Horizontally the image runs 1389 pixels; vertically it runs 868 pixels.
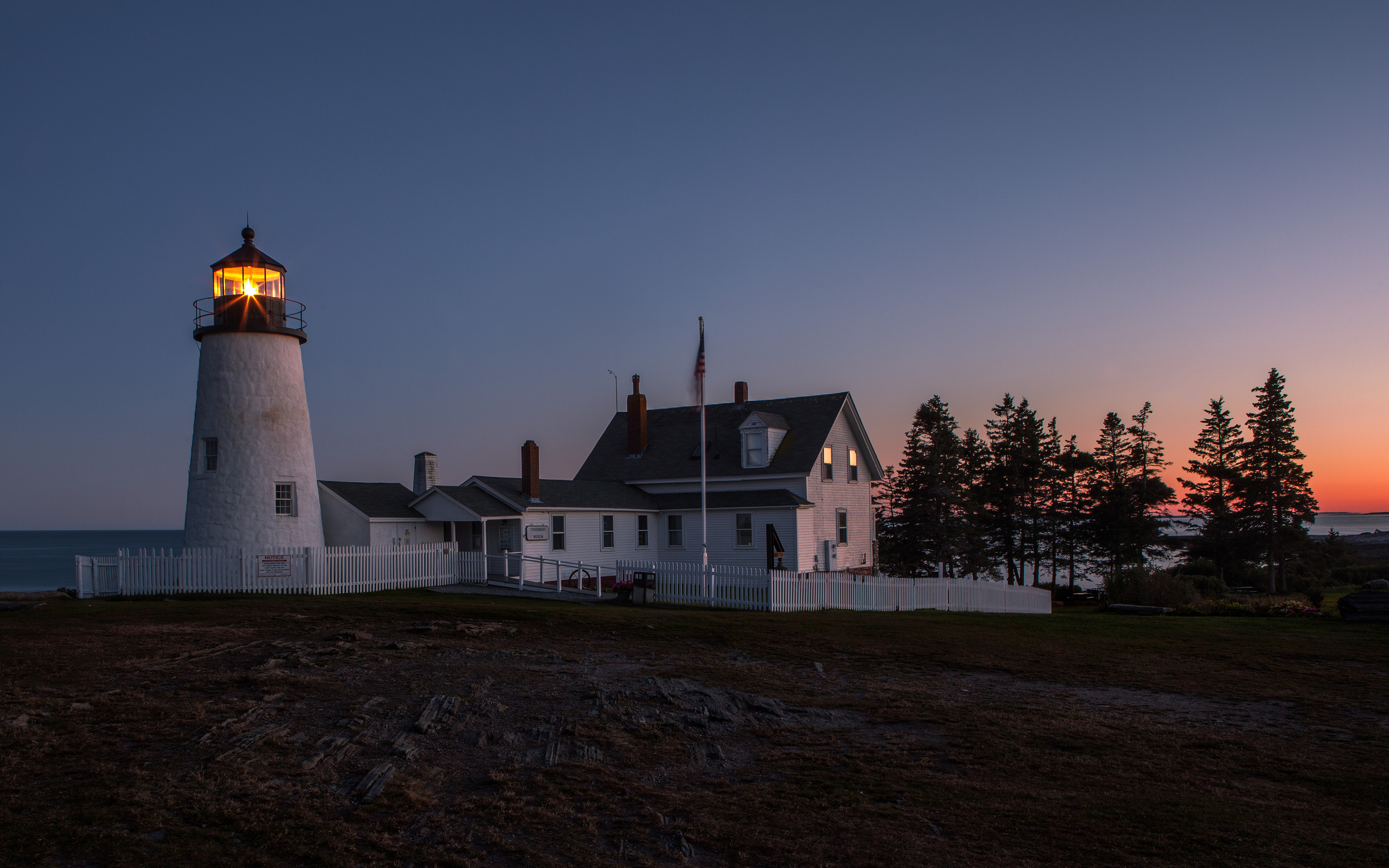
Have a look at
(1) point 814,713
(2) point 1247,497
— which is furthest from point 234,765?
(2) point 1247,497

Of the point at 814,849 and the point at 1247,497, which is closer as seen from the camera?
the point at 814,849

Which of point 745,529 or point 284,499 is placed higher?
point 284,499

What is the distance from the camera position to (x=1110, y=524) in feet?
158

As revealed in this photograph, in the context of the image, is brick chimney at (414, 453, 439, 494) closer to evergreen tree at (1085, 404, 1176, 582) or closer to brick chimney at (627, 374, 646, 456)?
brick chimney at (627, 374, 646, 456)

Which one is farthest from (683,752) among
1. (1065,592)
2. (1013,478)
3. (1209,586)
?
(1013,478)

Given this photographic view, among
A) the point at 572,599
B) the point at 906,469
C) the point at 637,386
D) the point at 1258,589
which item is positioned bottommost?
the point at 1258,589

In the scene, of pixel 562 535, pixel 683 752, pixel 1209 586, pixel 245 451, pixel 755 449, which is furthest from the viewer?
pixel 755 449

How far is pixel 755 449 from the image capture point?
35.8m

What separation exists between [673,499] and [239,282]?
1777 cm

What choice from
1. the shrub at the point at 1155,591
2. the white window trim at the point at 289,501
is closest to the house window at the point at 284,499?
the white window trim at the point at 289,501

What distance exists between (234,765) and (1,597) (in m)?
21.0

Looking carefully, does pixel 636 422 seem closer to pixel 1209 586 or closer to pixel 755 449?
pixel 755 449

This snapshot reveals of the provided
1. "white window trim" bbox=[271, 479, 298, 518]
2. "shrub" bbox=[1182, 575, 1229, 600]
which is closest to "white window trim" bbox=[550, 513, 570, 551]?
"white window trim" bbox=[271, 479, 298, 518]

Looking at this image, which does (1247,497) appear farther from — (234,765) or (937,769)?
(234,765)
